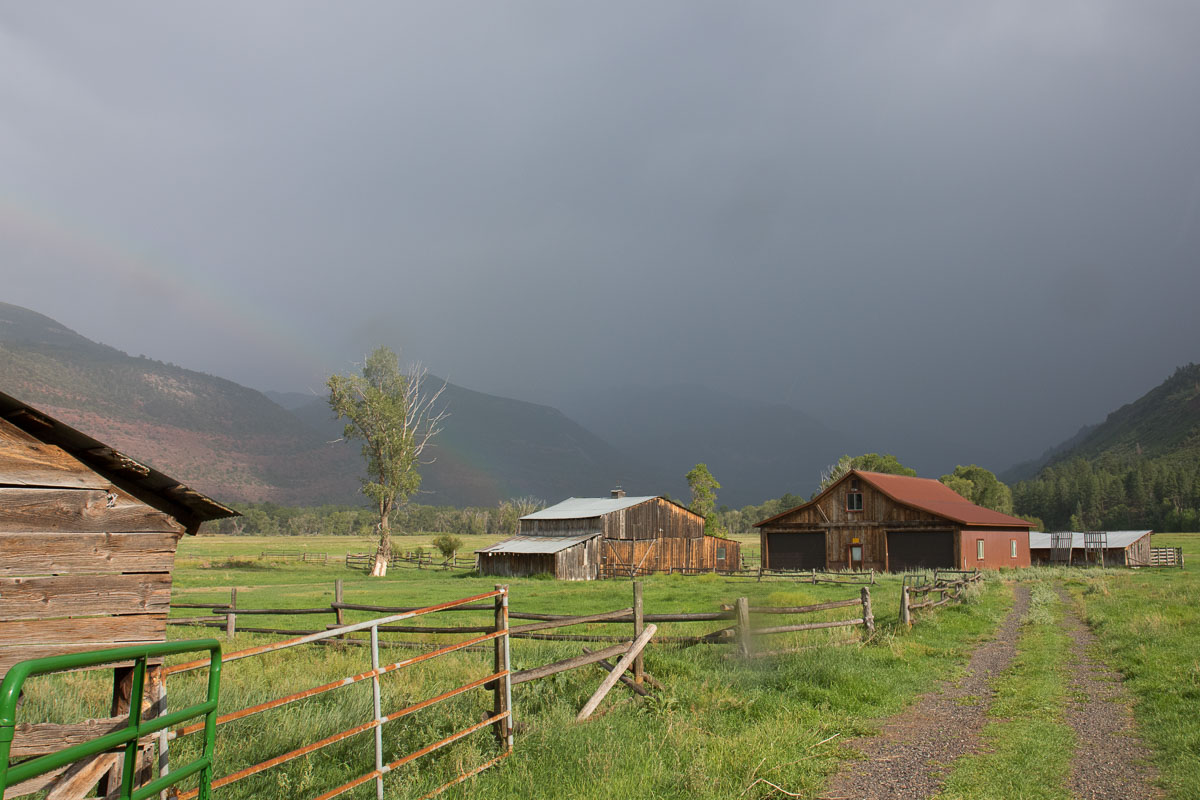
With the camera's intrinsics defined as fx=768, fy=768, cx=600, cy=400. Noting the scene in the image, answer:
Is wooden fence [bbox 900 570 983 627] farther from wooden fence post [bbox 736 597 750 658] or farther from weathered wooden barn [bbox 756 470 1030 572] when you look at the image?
weathered wooden barn [bbox 756 470 1030 572]

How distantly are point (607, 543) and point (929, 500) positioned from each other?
2195cm

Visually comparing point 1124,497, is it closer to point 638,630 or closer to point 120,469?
point 638,630

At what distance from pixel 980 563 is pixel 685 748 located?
153ft

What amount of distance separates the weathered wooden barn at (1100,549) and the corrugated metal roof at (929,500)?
422 inches

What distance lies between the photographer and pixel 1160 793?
7.04 m

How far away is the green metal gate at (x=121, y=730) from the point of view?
8.05 feet

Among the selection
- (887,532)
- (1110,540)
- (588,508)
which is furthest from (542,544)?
(1110,540)

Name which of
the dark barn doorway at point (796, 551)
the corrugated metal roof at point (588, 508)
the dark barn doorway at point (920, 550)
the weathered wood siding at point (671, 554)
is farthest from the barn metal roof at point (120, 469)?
the dark barn doorway at point (796, 551)

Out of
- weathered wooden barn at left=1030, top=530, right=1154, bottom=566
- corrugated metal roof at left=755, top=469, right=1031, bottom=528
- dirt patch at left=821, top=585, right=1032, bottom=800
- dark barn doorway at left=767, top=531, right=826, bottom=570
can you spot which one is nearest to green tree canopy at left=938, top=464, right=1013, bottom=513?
weathered wooden barn at left=1030, top=530, right=1154, bottom=566

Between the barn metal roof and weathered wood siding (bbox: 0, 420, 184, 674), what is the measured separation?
0.23 ft

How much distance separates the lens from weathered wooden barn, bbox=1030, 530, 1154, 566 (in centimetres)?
6044

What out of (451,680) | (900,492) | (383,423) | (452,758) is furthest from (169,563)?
(383,423)

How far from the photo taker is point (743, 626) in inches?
484

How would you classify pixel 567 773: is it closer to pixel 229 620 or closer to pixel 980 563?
pixel 229 620
